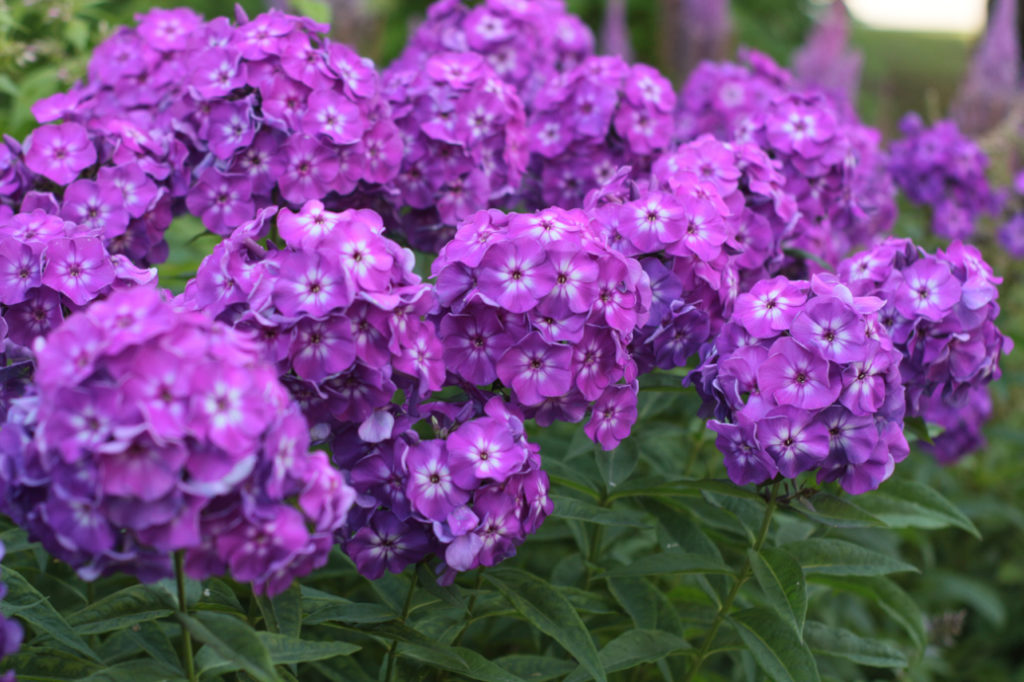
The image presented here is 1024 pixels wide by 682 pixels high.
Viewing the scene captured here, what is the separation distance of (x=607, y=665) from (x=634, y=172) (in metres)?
1.30

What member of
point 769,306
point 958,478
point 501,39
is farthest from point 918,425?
point 958,478

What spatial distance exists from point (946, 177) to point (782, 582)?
2.24 m

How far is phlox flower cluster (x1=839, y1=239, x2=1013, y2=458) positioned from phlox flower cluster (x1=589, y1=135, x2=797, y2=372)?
0.26 m

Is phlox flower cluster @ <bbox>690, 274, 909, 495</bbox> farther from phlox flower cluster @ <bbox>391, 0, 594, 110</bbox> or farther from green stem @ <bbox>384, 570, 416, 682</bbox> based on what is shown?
phlox flower cluster @ <bbox>391, 0, 594, 110</bbox>

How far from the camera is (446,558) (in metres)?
1.62

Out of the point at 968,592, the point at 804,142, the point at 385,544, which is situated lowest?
the point at 968,592

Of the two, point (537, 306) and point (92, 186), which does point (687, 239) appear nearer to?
point (537, 306)

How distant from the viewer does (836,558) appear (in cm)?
212

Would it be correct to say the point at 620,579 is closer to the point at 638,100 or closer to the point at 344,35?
the point at 638,100

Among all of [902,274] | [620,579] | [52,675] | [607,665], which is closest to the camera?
[52,675]

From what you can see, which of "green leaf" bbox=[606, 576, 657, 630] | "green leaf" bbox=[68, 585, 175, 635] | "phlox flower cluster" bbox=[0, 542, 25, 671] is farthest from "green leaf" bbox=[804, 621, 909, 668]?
"phlox flower cluster" bbox=[0, 542, 25, 671]

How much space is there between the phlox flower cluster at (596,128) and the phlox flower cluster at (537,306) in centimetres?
85

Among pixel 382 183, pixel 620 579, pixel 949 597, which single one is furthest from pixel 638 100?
pixel 949 597

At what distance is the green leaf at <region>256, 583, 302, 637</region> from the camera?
1.66 m
